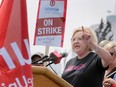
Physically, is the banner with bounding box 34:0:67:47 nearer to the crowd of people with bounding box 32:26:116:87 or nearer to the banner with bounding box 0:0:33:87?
the crowd of people with bounding box 32:26:116:87

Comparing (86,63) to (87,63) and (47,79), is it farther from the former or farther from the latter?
(47,79)

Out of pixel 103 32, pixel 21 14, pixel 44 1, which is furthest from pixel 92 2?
pixel 21 14

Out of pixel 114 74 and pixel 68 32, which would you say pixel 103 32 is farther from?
pixel 114 74

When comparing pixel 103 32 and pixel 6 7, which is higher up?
pixel 6 7

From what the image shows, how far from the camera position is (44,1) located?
2.75 metres

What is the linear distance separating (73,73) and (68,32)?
2625 millimetres

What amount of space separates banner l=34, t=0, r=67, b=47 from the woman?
704mm

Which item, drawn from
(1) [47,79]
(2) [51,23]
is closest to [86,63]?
(1) [47,79]

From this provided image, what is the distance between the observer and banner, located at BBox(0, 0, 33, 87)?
0.90 meters

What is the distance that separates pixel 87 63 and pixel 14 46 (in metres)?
0.93

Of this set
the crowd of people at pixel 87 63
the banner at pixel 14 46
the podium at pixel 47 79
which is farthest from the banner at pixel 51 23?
the banner at pixel 14 46

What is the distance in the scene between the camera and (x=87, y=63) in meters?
1.79

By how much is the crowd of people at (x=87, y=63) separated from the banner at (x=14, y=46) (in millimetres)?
730

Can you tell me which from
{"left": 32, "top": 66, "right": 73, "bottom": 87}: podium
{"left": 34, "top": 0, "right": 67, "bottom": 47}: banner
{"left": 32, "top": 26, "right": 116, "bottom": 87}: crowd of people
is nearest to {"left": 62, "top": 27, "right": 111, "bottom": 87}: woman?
{"left": 32, "top": 26, "right": 116, "bottom": 87}: crowd of people
